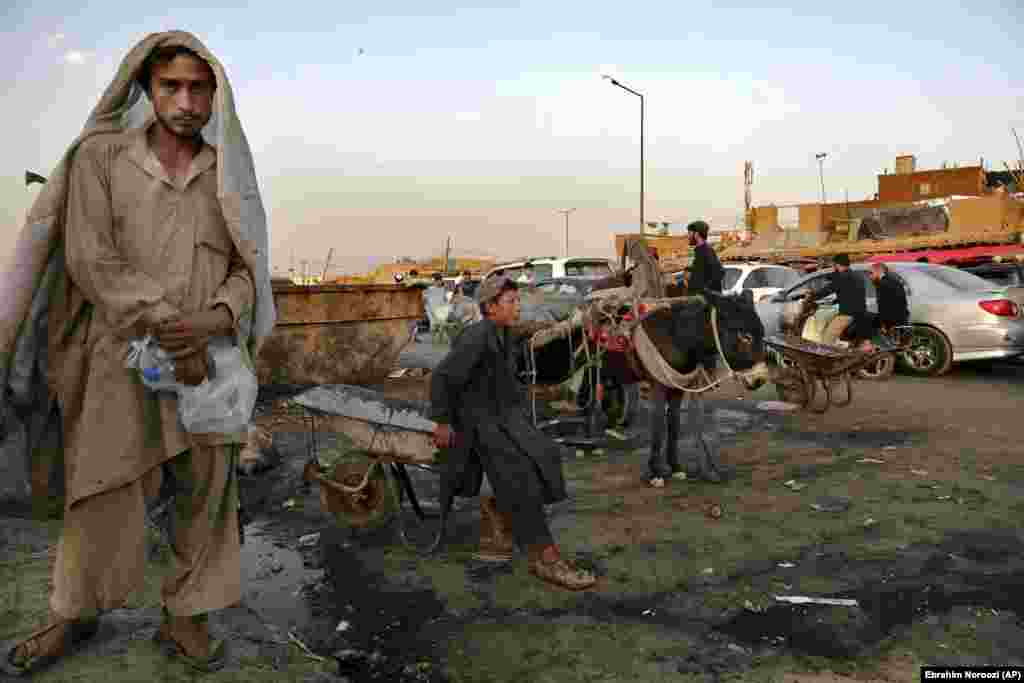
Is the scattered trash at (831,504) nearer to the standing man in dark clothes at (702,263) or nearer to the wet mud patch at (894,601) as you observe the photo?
the wet mud patch at (894,601)

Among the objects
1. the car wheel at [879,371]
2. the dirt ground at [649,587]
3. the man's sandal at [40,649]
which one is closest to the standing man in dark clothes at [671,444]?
the dirt ground at [649,587]

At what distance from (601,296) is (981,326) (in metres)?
6.65

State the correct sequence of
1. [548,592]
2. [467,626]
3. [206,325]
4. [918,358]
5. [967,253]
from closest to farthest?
[206,325] < [467,626] < [548,592] < [918,358] < [967,253]

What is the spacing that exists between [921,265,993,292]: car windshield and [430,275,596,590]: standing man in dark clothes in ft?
29.2

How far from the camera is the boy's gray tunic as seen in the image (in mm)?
3701

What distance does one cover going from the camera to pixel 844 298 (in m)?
9.75

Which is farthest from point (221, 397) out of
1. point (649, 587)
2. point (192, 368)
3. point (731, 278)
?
point (731, 278)

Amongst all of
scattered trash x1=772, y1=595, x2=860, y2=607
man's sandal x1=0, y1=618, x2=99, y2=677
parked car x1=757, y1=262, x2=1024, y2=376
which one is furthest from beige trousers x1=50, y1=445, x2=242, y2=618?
parked car x1=757, y1=262, x2=1024, y2=376

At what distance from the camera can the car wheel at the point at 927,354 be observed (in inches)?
402

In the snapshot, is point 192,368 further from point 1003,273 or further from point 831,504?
point 1003,273

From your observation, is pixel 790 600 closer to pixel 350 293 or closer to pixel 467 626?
pixel 467 626

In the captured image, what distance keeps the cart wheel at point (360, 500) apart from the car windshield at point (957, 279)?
925 centimetres

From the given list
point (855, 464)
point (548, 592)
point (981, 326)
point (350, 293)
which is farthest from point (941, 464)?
point (350, 293)

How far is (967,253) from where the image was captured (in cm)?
1714
